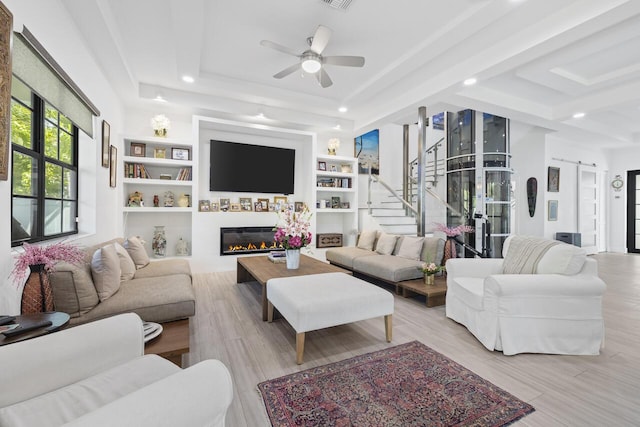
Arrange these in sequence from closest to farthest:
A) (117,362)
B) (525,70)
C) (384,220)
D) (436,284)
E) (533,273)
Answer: (117,362) < (533,273) < (436,284) < (525,70) < (384,220)

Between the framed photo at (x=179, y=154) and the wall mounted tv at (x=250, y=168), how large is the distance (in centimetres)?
46

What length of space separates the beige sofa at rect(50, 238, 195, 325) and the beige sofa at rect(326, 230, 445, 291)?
245cm

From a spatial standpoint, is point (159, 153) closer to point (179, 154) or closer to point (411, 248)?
point (179, 154)

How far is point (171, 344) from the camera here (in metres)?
1.94

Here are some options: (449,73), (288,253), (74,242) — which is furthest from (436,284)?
(74,242)

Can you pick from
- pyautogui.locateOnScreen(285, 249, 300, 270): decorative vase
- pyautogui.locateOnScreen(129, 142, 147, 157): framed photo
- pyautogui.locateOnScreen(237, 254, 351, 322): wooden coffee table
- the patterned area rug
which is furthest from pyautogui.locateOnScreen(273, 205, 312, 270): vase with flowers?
pyautogui.locateOnScreen(129, 142, 147, 157): framed photo

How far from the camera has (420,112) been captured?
493cm

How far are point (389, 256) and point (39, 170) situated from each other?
13.6ft

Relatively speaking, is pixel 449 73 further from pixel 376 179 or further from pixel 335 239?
pixel 335 239

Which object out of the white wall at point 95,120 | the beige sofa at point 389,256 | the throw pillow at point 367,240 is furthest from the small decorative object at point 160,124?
the throw pillow at point 367,240

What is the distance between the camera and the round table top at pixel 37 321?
53.1 inches

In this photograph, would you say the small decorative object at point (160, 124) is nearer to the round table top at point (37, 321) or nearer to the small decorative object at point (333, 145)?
the small decorative object at point (333, 145)

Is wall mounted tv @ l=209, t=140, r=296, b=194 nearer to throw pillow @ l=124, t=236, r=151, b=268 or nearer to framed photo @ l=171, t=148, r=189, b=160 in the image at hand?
framed photo @ l=171, t=148, r=189, b=160

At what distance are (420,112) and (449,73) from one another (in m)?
1.06
